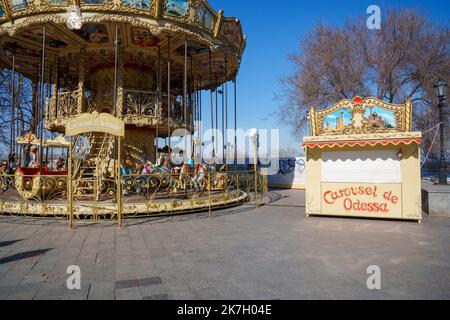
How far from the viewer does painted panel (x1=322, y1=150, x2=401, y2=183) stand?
330 inches

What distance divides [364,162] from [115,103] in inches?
331

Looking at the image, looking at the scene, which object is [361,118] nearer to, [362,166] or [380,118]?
[380,118]

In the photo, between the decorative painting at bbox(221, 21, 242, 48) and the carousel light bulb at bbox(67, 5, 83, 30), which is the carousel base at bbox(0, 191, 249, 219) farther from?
the decorative painting at bbox(221, 21, 242, 48)

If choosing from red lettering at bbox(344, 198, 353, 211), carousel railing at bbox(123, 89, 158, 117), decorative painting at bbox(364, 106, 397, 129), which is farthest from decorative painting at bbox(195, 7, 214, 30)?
red lettering at bbox(344, 198, 353, 211)

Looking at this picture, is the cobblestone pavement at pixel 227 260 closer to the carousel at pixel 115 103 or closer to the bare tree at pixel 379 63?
the carousel at pixel 115 103

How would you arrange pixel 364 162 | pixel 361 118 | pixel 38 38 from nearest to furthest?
pixel 361 118 < pixel 364 162 < pixel 38 38

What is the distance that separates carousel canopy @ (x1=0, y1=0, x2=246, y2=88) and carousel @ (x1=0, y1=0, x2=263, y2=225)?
43 millimetres

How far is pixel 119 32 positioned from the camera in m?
12.2

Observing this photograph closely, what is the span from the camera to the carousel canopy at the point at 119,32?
1070 centimetres

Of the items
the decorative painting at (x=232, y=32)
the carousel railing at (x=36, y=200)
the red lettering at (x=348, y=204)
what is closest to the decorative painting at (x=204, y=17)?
the decorative painting at (x=232, y=32)

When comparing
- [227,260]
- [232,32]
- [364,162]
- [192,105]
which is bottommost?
[227,260]

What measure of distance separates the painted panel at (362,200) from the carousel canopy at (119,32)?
27.2 feet

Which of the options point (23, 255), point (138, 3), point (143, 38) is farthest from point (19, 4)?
point (23, 255)

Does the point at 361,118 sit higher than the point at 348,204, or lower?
higher
